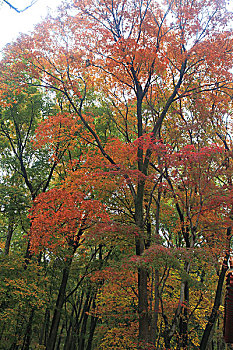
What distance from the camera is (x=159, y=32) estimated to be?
932cm

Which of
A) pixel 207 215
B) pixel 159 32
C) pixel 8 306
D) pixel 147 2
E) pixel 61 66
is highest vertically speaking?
pixel 147 2

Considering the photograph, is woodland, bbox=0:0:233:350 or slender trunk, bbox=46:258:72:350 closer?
woodland, bbox=0:0:233:350

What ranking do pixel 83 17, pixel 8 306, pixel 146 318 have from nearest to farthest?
pixel 146 318
pixel 83 17
pixel 8 306

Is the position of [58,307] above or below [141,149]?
below

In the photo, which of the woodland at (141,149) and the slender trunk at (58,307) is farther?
the slender trunk at (58,307)

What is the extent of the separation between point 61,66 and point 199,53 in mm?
4278

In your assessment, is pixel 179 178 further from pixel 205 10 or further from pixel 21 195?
pixel 21 195

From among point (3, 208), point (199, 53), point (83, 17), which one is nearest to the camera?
point (199, 53)

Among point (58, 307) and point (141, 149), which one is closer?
point (141, 149)

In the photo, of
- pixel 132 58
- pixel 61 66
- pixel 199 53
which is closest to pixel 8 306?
pixel 61 66

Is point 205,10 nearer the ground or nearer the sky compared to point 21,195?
nearer the sky

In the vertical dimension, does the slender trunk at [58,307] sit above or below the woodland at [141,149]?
below

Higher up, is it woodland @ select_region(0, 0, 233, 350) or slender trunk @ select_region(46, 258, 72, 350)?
woodland @ select_region(0, 0, 233, 350)

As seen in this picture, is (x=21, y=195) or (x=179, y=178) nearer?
(x=179, y=178)
